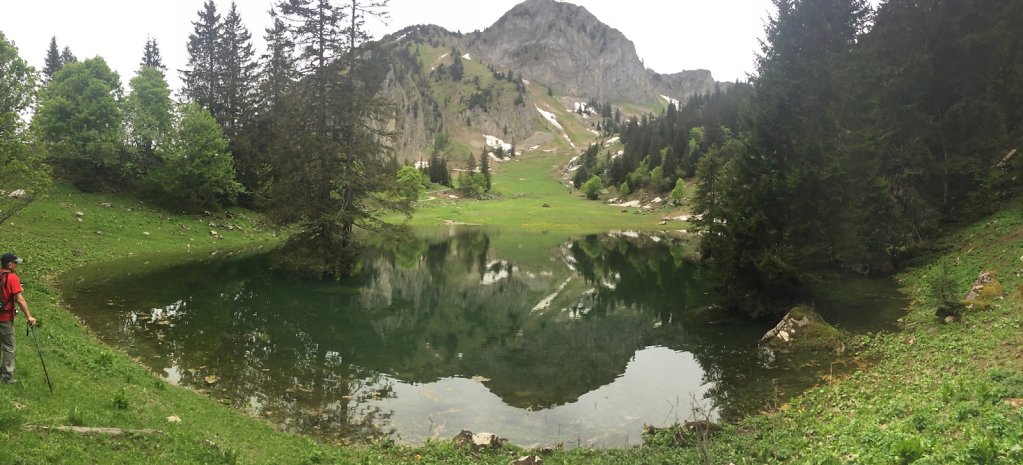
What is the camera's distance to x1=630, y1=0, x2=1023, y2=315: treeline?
24500 mm

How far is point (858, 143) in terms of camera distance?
25375mm

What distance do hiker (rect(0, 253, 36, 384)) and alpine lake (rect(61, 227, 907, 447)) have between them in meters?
5.31

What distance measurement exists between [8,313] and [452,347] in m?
15.1

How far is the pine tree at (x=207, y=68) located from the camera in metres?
64.5

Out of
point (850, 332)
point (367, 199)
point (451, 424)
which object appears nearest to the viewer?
point (451, 424)

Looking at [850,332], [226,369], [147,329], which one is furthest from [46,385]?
[850,332]

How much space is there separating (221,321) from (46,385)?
537 inches

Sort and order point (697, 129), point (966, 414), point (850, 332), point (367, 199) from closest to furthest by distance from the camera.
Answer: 1. point (966, 414)
2. point (850, 332)
3. point (367, 199)
4. point (697, 129)

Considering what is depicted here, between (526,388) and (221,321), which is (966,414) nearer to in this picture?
(526,388)

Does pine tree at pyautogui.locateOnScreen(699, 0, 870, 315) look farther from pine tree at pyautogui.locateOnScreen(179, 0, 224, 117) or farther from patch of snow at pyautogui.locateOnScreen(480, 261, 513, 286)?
A: pine tree at pyautogui.locateOnScreen(179, 0, 224, 117)

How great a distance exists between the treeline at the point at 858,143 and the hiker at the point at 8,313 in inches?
1002

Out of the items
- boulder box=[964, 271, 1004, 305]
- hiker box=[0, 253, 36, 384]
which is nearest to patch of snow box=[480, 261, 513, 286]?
boulder box=[964, 271, 1004, 305]

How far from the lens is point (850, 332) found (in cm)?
2111

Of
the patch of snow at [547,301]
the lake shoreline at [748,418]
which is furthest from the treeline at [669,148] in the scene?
the lake shoreline at [748,418]
